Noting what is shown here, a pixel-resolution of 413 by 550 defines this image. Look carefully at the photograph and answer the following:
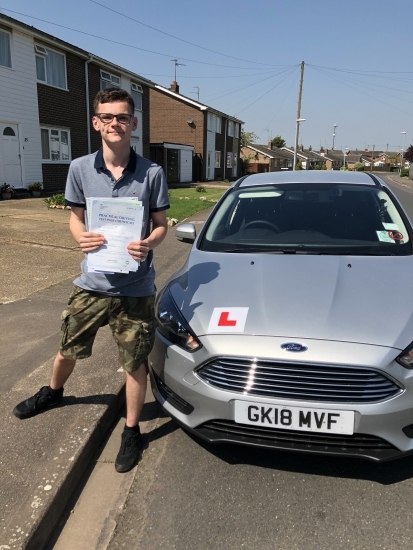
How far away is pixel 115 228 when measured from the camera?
2.25 metres

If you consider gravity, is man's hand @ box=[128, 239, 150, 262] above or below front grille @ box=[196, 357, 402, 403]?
above

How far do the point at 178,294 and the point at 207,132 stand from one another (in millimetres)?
34004

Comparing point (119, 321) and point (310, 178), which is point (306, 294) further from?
point (310, 178)

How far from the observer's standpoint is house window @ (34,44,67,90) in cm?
1644

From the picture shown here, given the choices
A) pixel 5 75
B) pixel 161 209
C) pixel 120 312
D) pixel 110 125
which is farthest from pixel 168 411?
pixel 5 75

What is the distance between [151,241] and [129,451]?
1183mm

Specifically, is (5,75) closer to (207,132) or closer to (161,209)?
(161,209)

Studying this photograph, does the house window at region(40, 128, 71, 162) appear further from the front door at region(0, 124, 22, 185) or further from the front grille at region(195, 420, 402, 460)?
the front grille at region(195, 420, 402, 460)

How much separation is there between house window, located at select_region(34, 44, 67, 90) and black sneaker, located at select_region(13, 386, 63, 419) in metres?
16.7

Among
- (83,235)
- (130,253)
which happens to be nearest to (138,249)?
(130,253)

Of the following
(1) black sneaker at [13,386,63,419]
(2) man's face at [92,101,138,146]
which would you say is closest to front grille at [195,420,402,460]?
(1) black sneaker at [13,386,63,419]

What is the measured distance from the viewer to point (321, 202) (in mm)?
3752

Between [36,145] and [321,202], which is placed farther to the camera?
[36,145]

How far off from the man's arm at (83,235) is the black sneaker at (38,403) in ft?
3.49
